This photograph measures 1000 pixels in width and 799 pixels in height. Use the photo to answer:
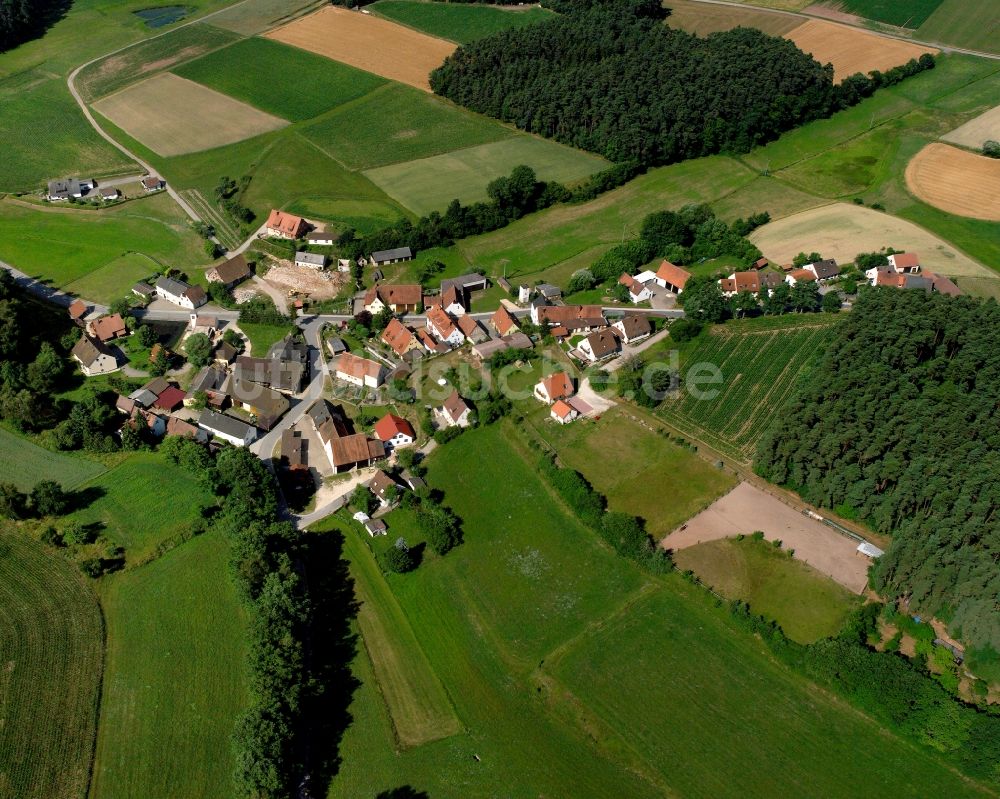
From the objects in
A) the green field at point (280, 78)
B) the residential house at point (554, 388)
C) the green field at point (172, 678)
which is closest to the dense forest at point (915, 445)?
the residential house at point (554, 388)

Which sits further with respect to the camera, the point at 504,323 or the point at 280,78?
the point at 280,78

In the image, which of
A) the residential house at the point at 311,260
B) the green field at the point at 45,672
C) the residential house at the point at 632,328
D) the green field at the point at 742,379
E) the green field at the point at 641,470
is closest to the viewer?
the green field at the point at 45,672

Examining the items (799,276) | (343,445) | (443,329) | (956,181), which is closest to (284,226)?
(443,329)

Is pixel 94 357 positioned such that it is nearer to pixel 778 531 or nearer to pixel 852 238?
pixel 778 531

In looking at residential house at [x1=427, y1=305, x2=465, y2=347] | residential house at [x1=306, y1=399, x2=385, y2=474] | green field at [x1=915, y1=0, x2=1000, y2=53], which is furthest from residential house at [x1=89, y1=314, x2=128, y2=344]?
green field at [x1=915, y1=0, x2=1000, y2=53]

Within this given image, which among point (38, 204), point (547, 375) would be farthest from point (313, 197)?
point (547, 375)

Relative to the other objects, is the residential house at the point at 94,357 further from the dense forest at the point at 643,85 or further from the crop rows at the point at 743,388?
the dense forest at the point at 643,85
